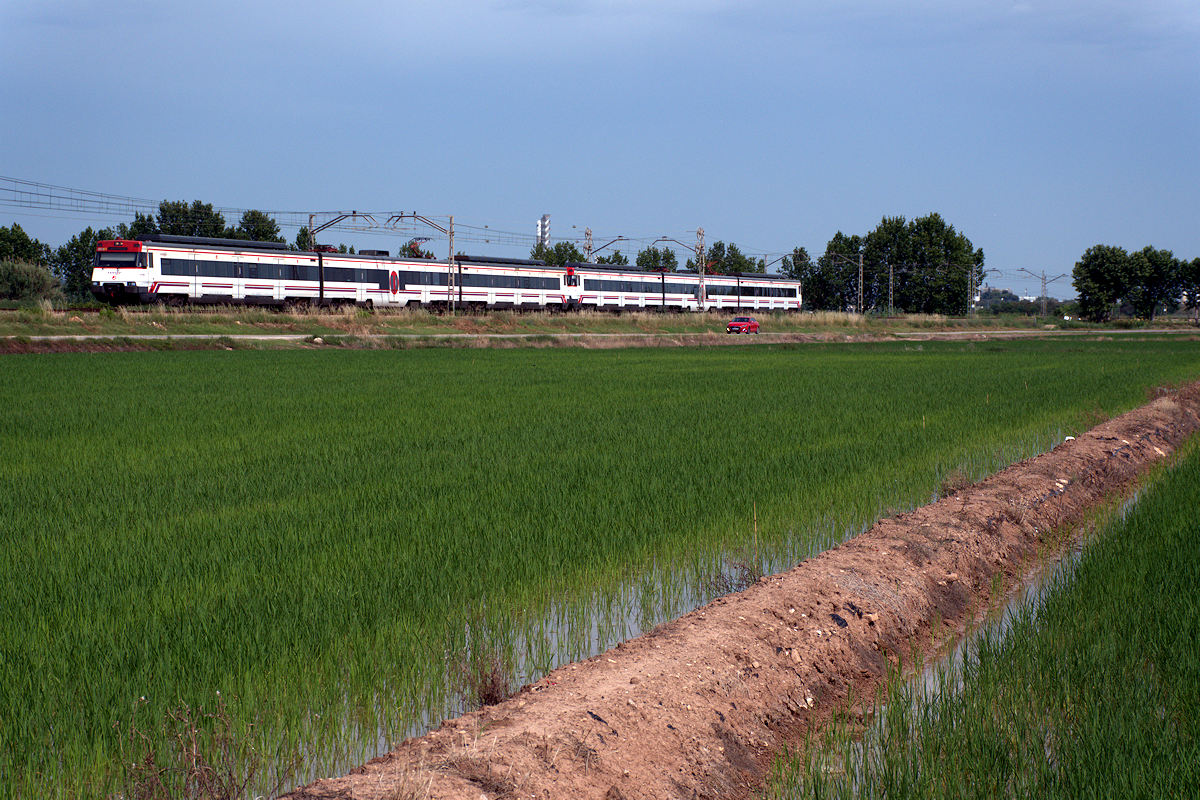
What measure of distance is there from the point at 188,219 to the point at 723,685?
98.4 meters

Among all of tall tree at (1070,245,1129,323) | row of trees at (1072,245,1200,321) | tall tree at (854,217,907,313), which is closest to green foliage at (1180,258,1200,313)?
row of trees at (1072,245,1200,321)

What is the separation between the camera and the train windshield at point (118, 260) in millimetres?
49844

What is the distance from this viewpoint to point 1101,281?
121 m

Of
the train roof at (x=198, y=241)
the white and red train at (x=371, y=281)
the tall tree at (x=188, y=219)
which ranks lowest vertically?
the white and red train at (x=371, y=281)

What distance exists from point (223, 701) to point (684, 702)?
225cm

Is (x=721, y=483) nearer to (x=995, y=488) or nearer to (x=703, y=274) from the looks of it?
(x=995, y=488)

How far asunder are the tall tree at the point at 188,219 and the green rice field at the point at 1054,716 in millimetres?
97332

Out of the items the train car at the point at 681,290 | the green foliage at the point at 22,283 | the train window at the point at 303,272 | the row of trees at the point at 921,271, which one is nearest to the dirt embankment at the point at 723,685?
the train window at the point at 303,272

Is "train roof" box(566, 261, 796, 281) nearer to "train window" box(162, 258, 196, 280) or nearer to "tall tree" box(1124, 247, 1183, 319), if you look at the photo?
"train window" box(162, 258, 196, 280)

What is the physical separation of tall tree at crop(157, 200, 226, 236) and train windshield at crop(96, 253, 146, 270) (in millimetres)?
45287

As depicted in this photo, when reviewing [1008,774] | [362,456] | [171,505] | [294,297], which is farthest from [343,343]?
[1008,774]

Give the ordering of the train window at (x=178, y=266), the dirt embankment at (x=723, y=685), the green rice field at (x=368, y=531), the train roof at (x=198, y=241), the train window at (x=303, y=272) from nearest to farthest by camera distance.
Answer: the dirt embankment at (x=723, y=685), the green rice field at (x=368, y=531), the train roof at (x=198, y=241), the train window at (x=178, y=266), the train window at (x=303, y=272)

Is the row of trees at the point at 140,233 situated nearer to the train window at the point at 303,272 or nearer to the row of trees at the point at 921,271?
the row of trees at the point at 921,271

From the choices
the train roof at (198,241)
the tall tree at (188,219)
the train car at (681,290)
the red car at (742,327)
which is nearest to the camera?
the train roof at (198,241)
